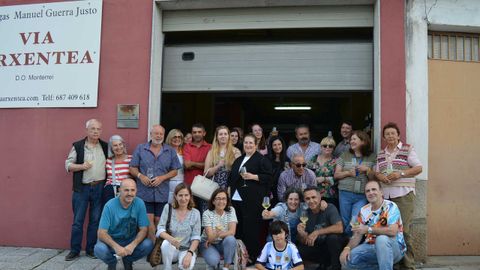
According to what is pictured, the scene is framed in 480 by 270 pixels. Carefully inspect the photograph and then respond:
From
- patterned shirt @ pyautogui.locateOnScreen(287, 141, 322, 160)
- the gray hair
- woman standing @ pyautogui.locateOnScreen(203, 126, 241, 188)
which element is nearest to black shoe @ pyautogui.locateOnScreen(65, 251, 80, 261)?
the gray hair

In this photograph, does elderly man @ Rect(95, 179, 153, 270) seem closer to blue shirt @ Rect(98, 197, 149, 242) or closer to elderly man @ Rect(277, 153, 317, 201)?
blue shirt @ Rect(98, 197, 149, 242)

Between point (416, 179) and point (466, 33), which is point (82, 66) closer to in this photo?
point (416, 179)

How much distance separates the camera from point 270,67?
255 inches

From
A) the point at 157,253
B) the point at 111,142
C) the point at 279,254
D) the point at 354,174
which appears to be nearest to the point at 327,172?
the point at 354,174

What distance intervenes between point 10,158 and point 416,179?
6081 millimetres

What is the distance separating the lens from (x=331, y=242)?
4.98m

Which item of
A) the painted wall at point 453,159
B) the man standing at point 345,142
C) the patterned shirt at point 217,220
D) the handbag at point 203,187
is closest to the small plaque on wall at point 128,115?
the handbag at point 203,187

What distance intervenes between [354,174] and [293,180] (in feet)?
2.56

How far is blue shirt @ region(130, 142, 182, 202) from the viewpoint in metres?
5.62

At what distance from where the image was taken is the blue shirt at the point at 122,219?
487 centimetres

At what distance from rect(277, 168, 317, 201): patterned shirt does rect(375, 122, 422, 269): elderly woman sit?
82cm

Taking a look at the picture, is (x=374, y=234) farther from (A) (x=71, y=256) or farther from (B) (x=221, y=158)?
(A) (x=71, y=256)

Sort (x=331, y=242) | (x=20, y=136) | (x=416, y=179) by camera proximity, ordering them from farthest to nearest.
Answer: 1. (x=20, y=136)
2. (x=416, y=179)
3. (x=331, y=242)

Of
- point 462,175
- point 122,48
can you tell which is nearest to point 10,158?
point 122,48
